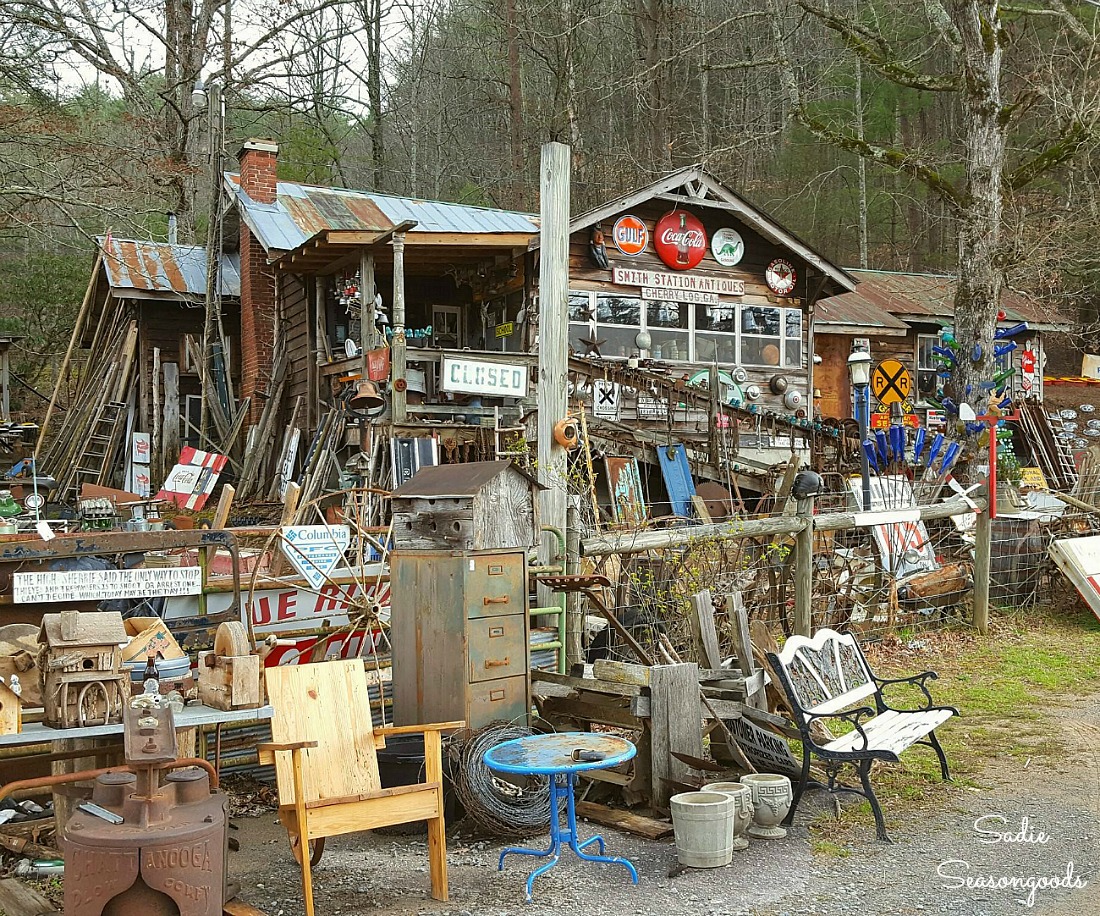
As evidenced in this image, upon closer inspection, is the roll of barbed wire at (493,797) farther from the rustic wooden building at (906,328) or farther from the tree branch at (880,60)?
the rustic wooden building at (906,328)

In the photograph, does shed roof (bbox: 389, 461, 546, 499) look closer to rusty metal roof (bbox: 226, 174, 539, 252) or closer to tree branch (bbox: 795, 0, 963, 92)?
rusty metal roof (bbox: 226, 174, 539, 252)

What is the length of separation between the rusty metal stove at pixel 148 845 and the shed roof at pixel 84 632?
28.7 inches

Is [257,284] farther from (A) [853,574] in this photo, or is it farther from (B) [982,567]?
(B) [982,567]

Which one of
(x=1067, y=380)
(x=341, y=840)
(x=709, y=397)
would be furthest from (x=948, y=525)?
(x=1067, y=380)

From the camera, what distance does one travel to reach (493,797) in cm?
558

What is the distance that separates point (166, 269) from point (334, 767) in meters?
19.0

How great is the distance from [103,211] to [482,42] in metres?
18.6

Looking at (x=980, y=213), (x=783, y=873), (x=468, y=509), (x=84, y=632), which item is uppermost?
(x=980, y=213)

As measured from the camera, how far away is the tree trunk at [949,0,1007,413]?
15.4 meters

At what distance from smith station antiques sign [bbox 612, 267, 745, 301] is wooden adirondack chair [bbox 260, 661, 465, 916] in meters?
14.1

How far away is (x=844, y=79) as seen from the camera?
3419cm

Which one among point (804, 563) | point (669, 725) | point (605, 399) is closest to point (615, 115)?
point (605, 399)

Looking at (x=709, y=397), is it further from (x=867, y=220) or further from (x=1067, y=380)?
(x=867, y=220)

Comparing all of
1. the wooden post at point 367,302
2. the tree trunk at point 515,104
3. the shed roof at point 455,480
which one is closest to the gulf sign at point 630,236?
the wooden post at point 367,302
